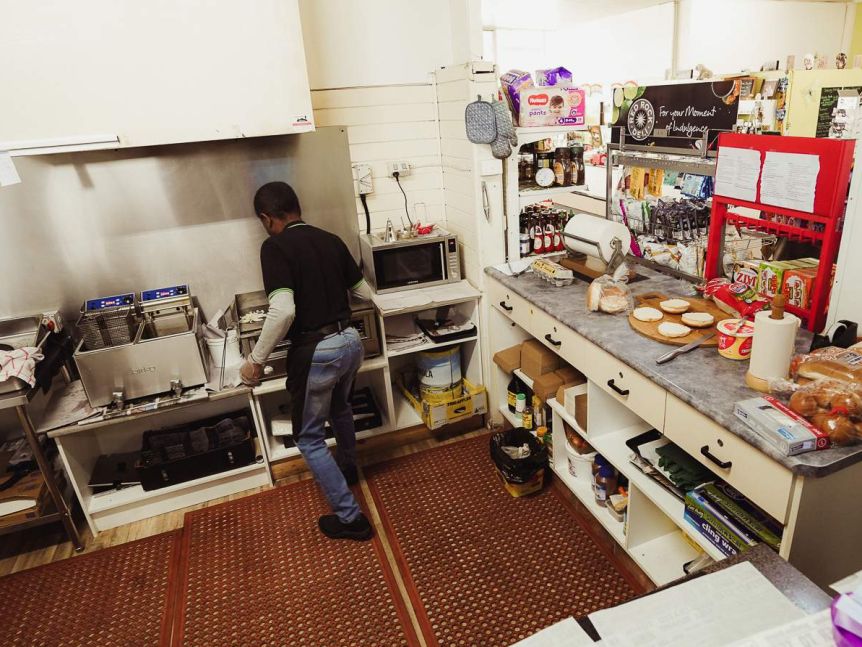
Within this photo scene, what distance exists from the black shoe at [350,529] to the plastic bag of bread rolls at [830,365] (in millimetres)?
1733

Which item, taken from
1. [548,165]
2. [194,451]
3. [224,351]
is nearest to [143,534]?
[194,451]

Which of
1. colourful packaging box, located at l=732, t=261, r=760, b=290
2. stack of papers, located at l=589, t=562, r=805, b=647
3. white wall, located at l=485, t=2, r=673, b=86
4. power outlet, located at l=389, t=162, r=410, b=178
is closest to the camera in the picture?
stack of papers, located at l=589, t=562, r=805, b=647

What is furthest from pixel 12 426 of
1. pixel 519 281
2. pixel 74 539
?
pixel 519 281

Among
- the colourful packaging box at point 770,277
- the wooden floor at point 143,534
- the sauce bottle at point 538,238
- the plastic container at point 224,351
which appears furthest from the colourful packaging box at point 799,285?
the plastic container at point 224,351

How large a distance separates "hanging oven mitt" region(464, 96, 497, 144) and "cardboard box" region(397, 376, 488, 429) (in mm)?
1313

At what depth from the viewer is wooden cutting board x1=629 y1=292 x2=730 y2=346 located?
1881 millimetres

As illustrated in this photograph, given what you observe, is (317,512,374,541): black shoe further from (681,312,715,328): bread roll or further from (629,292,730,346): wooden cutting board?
(681,312,715,328): bread roll

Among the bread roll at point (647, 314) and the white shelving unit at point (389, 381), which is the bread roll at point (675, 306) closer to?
the bread roll at point (647, 314)

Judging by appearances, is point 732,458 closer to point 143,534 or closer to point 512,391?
point 512,391

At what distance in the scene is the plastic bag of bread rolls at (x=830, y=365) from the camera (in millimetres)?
1429

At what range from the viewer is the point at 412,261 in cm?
298

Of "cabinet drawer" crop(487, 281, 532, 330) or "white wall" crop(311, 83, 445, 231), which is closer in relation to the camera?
"cabinet drawer" crop(487, 281, 532, 330)

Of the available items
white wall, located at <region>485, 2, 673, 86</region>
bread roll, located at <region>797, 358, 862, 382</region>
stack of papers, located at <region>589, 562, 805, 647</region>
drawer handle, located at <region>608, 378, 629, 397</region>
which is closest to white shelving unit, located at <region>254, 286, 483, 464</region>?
drawer handle, located at <region>608, 378, 629, 397</region>

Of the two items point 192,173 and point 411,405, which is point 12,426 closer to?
point 192,173
